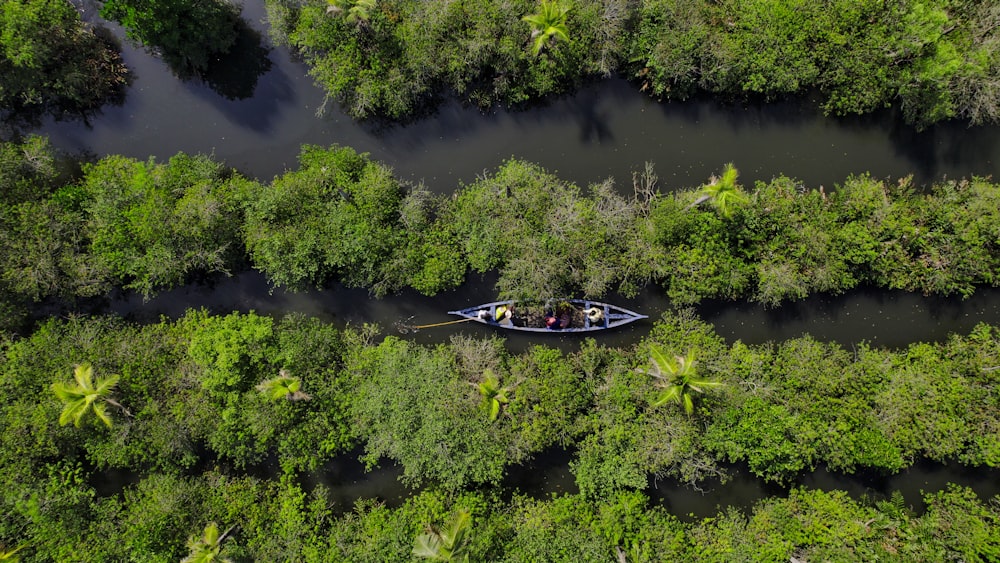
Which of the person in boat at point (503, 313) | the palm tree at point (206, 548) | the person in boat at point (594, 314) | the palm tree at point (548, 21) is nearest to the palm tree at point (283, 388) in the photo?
the palm tree at point (206, 548)

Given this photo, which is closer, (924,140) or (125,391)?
(125,391)

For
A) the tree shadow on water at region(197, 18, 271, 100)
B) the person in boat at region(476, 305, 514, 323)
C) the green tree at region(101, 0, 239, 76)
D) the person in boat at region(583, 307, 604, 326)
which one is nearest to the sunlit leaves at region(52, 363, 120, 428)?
the tree shadow on water at region(197, 18, 271, 100)

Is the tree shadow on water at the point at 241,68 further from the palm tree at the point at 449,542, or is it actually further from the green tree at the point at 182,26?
the palm tree at the point at 449,542

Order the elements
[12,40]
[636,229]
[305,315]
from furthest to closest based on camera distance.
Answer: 1. [305,315]
2. [636,229]
3. [12,40]

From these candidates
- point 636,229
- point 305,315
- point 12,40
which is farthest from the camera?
point 305,315

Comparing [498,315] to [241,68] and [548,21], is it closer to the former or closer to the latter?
[548,21]

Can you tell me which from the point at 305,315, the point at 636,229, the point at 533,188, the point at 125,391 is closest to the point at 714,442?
the point at 636,229

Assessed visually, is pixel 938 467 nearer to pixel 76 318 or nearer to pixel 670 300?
pixel 670 300
